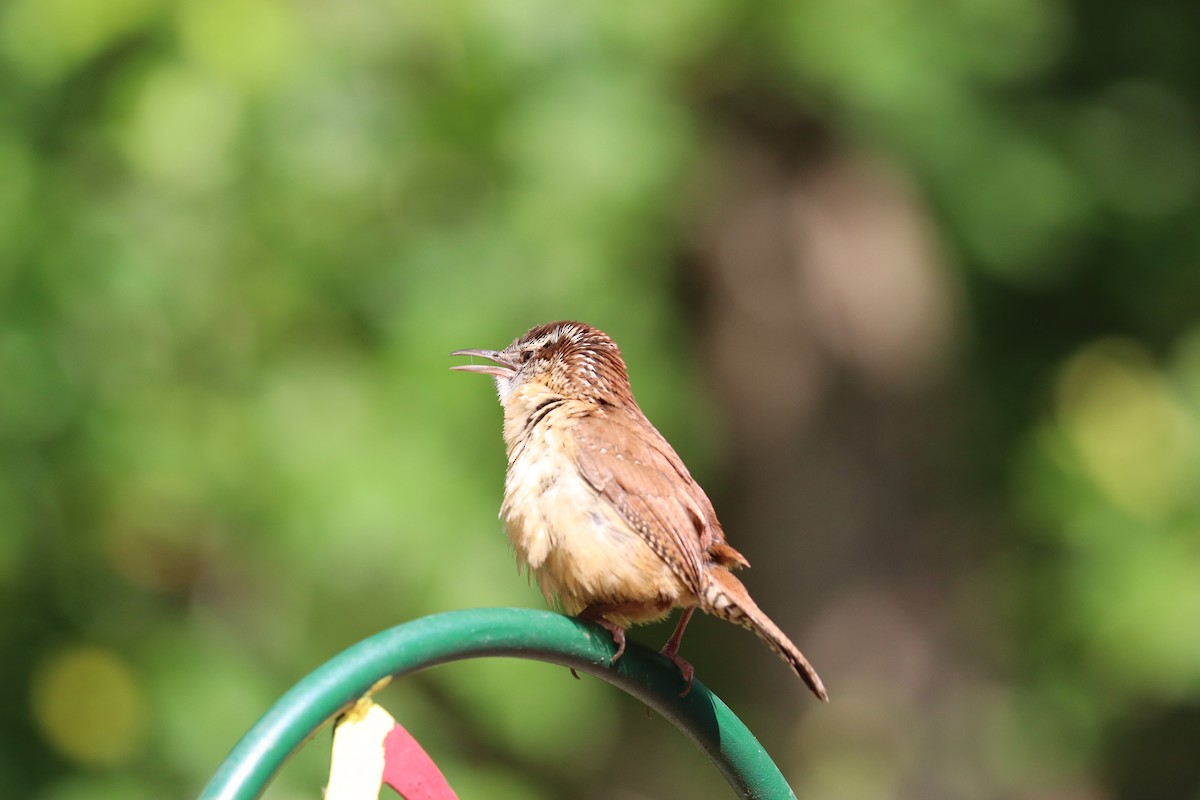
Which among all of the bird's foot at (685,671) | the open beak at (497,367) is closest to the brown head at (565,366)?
the open beak at (497,367)

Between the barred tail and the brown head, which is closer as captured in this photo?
the barred tail

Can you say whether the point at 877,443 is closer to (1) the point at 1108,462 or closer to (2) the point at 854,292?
(2) the point at 854,292

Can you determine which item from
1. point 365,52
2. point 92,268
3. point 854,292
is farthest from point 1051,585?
point 92,268

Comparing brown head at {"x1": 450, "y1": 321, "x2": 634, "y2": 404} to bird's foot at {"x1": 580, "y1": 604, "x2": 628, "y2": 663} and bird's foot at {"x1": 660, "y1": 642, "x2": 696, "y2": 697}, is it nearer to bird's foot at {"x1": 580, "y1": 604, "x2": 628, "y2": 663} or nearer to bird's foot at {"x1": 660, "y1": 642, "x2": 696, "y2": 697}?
bird's foot at {"x1": 580, "y1": 604, "x2": 628, "y2": 663}

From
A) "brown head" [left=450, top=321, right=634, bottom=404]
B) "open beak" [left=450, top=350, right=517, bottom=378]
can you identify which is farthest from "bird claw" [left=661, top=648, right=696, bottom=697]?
"open beak" [left=450, top=350, right=517, bottom=378]

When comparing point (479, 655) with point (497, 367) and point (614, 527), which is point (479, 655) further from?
point (497, 367)

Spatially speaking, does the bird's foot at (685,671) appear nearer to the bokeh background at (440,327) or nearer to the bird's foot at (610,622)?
the bird's foot at (610,622)
